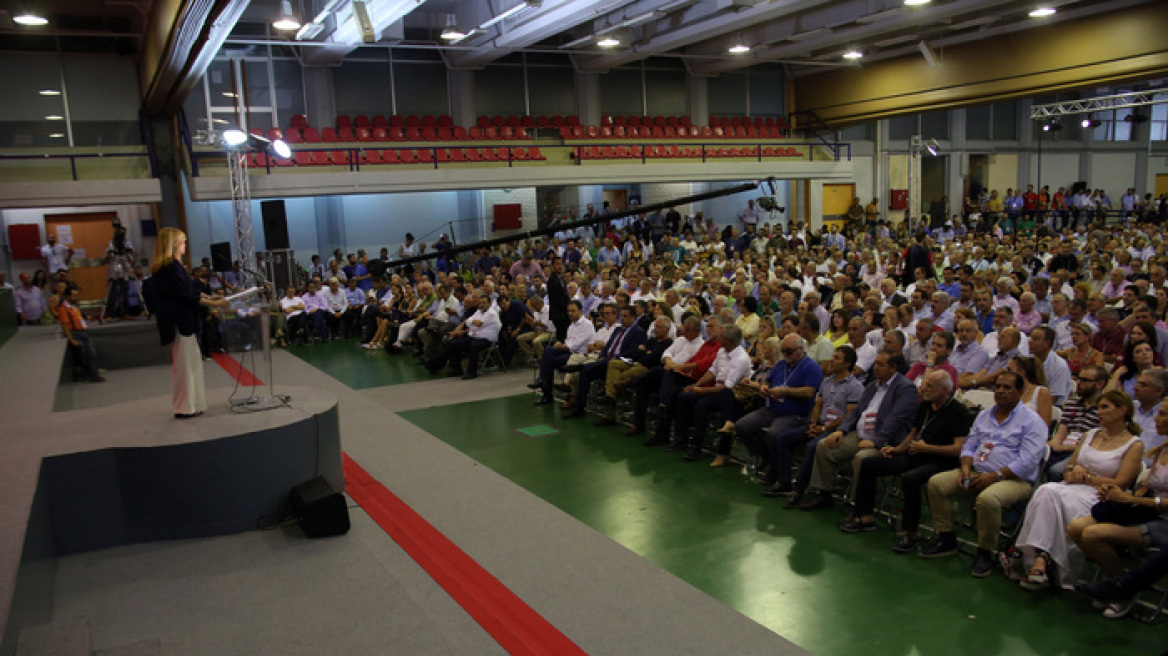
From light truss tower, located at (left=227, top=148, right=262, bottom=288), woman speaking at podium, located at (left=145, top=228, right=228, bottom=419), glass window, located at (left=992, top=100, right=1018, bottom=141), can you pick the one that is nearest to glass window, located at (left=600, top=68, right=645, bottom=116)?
light truss tower, located at (left=227, top=148, right=262, bottom=288)

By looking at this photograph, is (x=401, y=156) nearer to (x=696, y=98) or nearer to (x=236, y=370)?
(x=236, y=370)

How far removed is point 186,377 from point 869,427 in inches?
192

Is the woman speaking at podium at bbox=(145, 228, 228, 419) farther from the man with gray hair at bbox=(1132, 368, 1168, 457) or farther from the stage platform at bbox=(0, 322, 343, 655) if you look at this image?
the man with gray hair at bbox=(1132, 368, 1168, 457)

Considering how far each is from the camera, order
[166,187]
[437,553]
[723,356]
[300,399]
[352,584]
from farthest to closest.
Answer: [166,187], [723,356], [300,399], [437,553], [352,584]

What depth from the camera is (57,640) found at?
12.0ft

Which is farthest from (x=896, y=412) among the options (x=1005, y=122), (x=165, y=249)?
(x=1005, y=122)

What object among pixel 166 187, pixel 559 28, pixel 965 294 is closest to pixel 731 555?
pixel 965 294

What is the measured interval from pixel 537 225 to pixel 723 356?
51.8 feet

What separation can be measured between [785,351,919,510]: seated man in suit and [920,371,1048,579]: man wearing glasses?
1.46ft

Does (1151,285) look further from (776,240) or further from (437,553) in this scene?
(776,240)

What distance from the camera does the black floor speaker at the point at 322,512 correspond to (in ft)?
16.7

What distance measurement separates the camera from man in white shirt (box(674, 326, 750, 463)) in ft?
22.0

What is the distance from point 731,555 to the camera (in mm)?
5012

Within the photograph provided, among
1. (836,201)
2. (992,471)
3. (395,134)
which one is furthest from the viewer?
(836,201)
